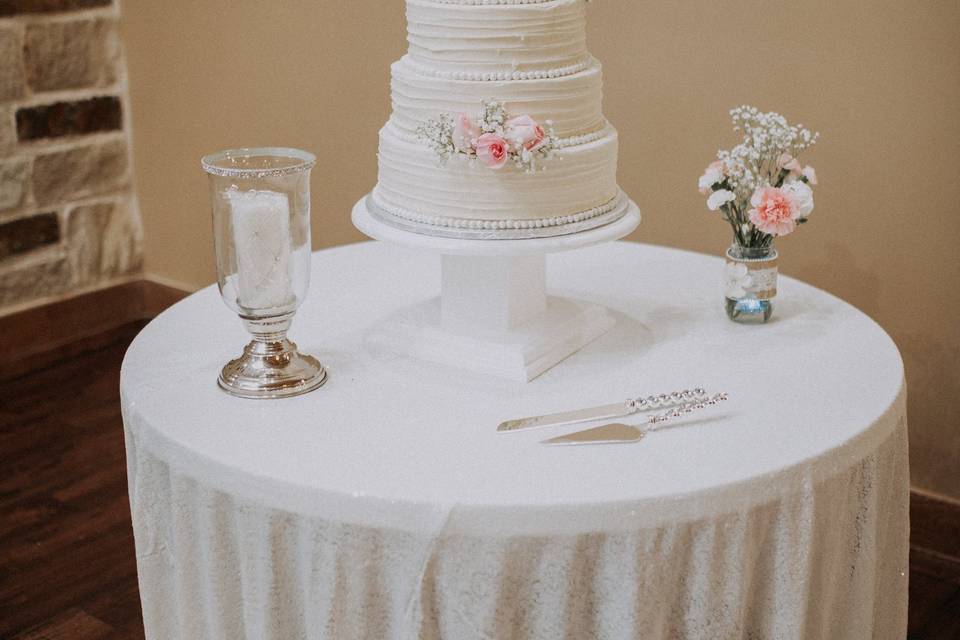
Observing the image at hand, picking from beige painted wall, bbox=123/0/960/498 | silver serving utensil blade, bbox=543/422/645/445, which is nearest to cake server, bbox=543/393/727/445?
silver serving utensil blade, bbox=543/422/645/445

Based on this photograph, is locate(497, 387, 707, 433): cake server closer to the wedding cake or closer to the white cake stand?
the white cake stand

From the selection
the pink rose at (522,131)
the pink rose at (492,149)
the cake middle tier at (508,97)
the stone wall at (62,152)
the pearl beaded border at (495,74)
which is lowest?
the stone wall at (62,152)

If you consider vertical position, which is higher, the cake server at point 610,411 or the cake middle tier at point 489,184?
the cake middle tier at point 489,184

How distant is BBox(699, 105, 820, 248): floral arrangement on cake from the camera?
5.54 ft

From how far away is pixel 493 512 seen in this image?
1229 mm

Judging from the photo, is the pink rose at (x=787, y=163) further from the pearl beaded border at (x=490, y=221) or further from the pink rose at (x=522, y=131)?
the pink rose at (x=522, y=131)

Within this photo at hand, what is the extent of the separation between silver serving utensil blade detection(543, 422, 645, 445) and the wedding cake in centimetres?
31

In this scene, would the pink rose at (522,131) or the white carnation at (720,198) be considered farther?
the white carnation at (720,198)

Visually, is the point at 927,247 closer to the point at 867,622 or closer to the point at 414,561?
the point at 867,622

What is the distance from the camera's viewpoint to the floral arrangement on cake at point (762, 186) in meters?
1.69

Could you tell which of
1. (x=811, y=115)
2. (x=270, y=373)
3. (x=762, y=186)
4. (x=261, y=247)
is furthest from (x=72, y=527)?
(x=811, y=115)

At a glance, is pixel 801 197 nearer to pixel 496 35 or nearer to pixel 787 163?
pixel 787 163

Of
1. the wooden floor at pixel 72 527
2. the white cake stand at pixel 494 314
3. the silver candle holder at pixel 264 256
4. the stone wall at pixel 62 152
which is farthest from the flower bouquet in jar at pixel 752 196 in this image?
the stone wall at pixel 62 152

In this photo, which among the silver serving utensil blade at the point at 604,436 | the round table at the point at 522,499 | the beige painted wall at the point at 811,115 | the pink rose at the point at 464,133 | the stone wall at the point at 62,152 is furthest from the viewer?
the stone wall at the point at 62,152
